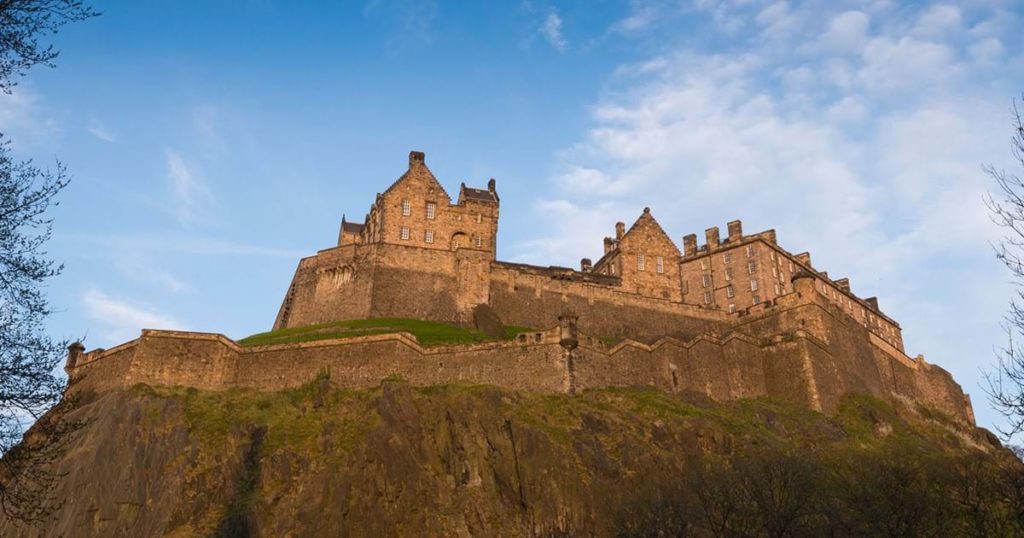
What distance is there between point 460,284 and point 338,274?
332 inches

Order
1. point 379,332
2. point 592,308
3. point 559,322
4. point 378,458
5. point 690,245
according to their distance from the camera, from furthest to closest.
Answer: point 690,245 < point 592,308 < point 379,332 < point 559,322 < point 378,458

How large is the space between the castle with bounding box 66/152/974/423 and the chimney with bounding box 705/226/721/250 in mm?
194

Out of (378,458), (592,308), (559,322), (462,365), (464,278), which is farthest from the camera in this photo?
(592,308)

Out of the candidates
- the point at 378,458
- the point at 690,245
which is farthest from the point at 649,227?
the point at 378,458

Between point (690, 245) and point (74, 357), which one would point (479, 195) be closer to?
point (690, 245)

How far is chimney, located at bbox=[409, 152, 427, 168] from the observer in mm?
67125

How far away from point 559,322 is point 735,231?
33.2 metres

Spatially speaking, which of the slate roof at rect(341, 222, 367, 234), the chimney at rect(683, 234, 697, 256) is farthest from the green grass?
the chimney at rect(683, 234, 697, 256)

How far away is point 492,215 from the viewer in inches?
2645

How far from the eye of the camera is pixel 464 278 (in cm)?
6072

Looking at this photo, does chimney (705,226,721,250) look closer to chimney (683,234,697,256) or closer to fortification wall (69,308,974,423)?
chimney (683,234,697,256)

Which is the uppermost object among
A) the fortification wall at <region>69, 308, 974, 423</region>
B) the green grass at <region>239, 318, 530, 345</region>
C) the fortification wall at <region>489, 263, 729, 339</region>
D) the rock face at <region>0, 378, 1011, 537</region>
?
the fortification wall at <region>489, 263, 729, 339</region>

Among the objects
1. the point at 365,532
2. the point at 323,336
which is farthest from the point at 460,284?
the point at 365,532

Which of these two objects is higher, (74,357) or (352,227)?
(352,227)
